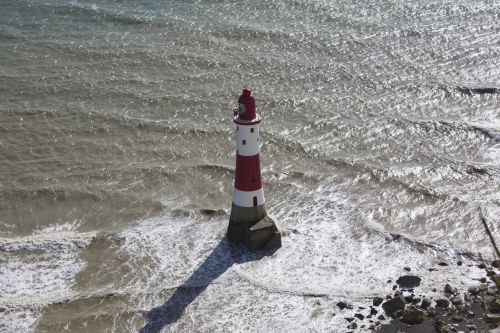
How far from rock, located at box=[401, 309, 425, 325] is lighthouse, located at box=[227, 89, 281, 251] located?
2608mm

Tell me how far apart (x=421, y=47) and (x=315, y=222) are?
903 centimetres

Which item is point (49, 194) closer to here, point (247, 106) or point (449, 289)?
point (247, 106)

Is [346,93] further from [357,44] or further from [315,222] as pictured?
[315,222]

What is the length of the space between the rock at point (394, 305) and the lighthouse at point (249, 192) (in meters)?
2.26

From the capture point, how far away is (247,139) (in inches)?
424

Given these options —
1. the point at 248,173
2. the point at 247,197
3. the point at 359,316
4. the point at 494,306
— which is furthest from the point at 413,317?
the point at 248,173

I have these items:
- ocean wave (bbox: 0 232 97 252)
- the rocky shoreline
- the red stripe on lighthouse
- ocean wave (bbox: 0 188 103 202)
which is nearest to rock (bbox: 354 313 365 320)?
the rocky shoreline

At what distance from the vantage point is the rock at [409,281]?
10.3 metres

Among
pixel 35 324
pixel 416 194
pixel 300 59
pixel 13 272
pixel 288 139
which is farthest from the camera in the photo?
pixel 300 59

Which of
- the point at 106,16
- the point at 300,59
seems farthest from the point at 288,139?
the point at 106,16

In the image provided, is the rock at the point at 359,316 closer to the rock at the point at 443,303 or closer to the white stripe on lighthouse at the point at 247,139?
the rock at the point at 443,303

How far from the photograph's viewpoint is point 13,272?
35.7 ft

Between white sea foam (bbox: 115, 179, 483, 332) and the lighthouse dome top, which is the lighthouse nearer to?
the lighthouse dome top

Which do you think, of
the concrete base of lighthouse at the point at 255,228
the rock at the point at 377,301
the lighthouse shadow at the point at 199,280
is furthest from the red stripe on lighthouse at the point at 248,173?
the rock at the point at 377,301
